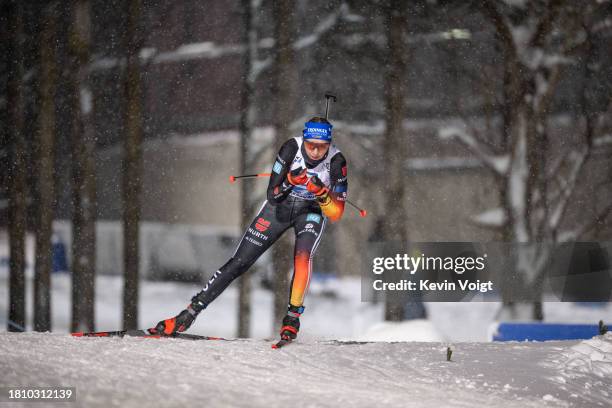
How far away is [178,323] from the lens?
23.1ft

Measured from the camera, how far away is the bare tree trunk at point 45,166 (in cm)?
1236

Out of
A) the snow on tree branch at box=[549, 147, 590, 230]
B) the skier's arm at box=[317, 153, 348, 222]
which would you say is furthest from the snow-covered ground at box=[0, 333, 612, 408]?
the snow on tree branch at box=[549, 147, 590, 230]

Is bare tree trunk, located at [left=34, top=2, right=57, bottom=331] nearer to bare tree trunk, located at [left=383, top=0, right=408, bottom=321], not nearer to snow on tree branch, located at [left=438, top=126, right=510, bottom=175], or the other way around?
bare tree trunk, located at [left=383, top=0, right=408, bottom=321]

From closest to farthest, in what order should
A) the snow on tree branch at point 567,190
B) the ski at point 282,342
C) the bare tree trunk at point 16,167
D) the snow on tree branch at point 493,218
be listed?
the ski at point 282,342
the snow on tree branch at point 567,190
the snow on tree branch at point 493,218
the bare tree trunk at point 16,167

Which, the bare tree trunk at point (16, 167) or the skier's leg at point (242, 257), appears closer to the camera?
the skier's leg at point (242, 257)

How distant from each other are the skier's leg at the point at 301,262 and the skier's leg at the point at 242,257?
21 centimetres

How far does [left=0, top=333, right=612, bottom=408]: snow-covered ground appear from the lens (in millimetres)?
4898

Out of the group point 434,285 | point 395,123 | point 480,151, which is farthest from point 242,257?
point 480,151

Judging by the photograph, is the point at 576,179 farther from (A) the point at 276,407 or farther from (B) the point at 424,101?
(A) the point at 276,407

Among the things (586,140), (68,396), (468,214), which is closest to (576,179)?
(586,140)

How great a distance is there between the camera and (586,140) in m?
11.7

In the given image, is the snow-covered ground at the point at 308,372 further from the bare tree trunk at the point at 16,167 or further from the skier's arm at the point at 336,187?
the bare tree trunk at the point at 16,167

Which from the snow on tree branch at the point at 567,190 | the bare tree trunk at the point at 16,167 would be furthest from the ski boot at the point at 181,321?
the bare tree trunk at the point at 16,167

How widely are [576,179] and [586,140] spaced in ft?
2.27
